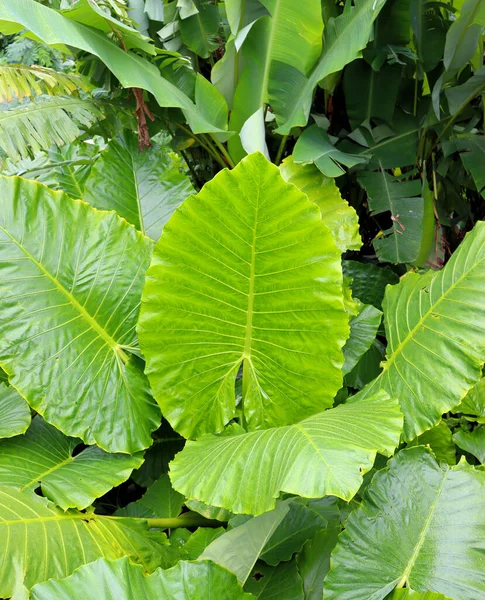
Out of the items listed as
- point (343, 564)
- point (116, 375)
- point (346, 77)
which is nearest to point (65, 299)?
point (116, 375)

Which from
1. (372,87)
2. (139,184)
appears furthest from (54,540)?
(372,87)

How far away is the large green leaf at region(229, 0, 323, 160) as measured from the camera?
116cm

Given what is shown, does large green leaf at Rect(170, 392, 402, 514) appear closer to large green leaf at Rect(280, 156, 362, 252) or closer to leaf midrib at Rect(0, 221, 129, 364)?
leaf midrib at Rect(0, 221, 129, 364)

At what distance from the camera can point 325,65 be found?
1141 millimetres

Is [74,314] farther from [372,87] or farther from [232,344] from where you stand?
[372,87]

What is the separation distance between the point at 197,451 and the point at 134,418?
178 millimetres

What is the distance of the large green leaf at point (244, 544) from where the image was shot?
2.38 feet

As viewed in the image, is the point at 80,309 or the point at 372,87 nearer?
the point at 80,309

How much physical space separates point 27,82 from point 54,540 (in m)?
0.99

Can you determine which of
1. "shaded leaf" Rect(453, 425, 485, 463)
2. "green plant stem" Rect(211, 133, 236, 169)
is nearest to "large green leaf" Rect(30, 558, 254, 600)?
"shaded leaf" Rect(453, 425, 485, 463)

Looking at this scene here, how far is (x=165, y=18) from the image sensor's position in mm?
1370

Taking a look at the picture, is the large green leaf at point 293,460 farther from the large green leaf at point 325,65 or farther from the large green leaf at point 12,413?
the large green leaf at point 325,65

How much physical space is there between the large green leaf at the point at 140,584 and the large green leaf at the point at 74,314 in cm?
30

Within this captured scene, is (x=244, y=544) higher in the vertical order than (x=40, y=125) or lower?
lower
